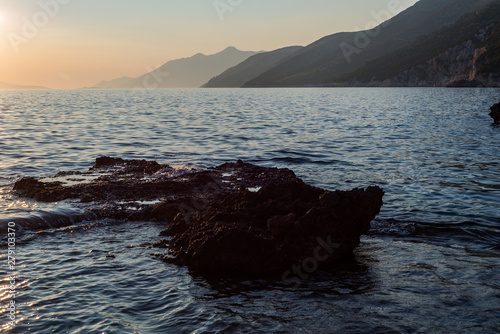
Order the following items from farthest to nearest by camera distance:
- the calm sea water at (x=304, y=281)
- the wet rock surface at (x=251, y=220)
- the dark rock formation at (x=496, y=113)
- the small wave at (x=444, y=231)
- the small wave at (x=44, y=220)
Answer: the dark rock formation at (x=496, y=113) → the small wave at (x=44, y=220) → the small wave at (x=444, y=231) → the wet rock surface at (x=251, y=220) → the calm sea water at (x=304, y=281)

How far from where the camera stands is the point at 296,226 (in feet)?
32.9

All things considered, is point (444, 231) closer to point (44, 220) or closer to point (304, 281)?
point (304, 281)

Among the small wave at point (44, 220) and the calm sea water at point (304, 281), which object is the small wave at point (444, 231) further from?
the small wave at point (44, 220)

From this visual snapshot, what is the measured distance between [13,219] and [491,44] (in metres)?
218

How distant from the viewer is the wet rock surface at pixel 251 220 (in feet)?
31.5

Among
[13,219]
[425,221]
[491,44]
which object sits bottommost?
[425,221]

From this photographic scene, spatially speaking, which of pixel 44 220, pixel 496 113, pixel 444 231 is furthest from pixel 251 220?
pixel 496 113

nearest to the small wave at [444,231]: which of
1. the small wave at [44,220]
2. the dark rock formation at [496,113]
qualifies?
the small wave at [44,220]

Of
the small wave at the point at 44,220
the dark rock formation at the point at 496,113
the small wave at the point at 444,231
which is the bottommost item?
the small wave at the point at 444,231

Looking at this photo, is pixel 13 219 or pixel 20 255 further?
pixel 13 219

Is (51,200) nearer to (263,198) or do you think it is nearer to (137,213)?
(137,213)

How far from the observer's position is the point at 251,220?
432 inches

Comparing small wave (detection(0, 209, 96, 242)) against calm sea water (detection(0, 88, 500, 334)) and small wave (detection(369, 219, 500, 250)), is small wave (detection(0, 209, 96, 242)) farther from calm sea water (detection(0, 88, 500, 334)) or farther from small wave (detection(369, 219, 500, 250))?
small wave (detection(369, 219, 500, 250))

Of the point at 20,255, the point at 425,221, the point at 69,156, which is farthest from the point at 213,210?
the point at 69,156
